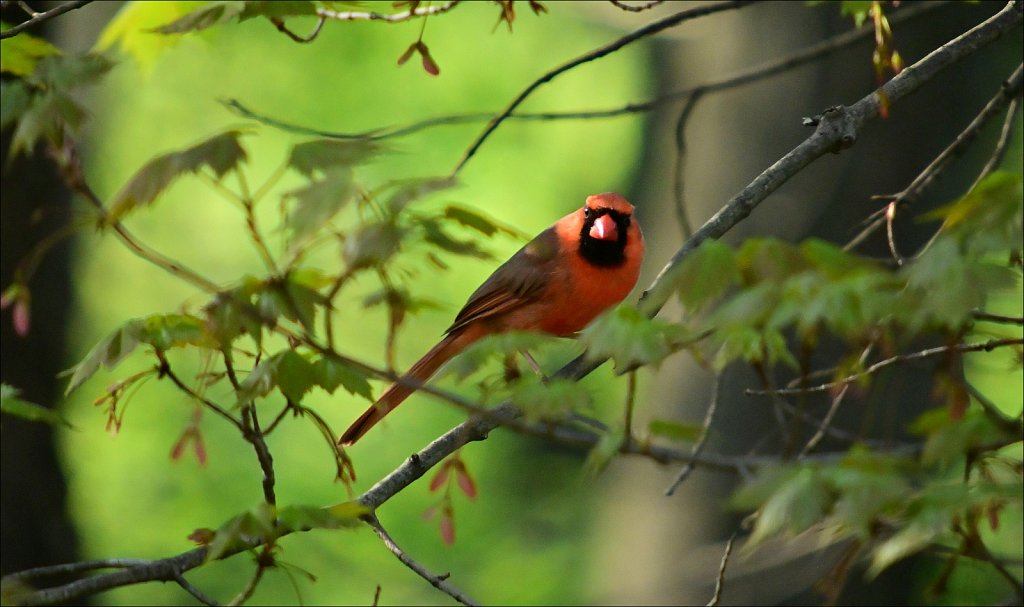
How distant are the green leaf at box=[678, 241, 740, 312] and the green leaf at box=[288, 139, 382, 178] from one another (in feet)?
1.58

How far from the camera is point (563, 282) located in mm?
3330

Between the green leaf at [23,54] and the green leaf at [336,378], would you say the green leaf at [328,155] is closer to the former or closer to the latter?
the green leaf at [336,378]

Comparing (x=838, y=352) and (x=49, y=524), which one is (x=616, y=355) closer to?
(x=838, y=352)

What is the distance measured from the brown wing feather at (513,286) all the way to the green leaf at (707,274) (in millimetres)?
1623

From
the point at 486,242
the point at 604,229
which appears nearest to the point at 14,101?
the point at 604,229

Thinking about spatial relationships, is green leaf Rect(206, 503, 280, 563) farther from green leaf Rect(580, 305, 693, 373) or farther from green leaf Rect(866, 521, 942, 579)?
green leaf Rect(866, 521, 942, 579)

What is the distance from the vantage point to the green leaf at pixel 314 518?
1739mm

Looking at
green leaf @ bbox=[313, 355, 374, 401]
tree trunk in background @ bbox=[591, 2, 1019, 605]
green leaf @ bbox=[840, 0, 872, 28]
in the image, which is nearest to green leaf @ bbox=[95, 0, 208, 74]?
green leaf @ bbox=[313, 355, 374, 401]

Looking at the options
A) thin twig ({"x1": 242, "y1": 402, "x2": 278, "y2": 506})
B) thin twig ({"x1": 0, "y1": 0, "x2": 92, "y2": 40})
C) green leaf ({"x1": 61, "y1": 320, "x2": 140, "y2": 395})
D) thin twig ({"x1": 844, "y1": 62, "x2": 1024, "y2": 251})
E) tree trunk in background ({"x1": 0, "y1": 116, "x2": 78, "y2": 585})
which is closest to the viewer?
thin twig ({"x1": 242, "y1": 402, "x2": 278, "y2": 506})

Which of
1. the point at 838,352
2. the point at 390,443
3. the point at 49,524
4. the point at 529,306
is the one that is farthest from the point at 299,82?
the point at 529,306

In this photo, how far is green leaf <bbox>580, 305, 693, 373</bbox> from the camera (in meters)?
1.54

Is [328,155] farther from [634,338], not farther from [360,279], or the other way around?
[360,279]

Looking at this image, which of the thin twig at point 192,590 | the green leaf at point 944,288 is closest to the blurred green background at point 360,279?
the thin twig at point 192,590

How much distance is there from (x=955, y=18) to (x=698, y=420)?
6.61ft
